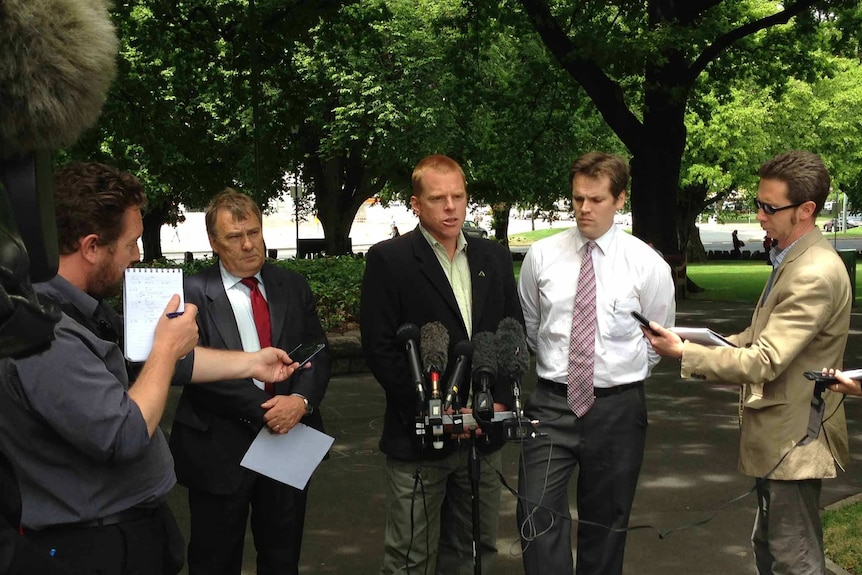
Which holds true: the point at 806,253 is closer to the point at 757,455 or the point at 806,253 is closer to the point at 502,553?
the point at 757,455

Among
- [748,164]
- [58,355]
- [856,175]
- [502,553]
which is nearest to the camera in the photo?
[58,355]

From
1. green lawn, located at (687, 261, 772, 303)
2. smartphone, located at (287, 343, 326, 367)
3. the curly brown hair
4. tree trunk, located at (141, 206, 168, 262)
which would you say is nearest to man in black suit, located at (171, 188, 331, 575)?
smartphone, located at (287, 343, 326, 367)

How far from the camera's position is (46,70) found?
63.1 inches

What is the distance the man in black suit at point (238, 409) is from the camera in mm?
4348

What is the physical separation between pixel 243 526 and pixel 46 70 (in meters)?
3.23

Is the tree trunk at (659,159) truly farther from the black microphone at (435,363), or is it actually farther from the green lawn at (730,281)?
the black microphone at (435,363)

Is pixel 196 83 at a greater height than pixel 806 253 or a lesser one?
greater

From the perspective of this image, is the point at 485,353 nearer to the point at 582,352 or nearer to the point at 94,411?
the point at 582,352

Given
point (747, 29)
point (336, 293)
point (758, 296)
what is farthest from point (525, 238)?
point (336, 293)

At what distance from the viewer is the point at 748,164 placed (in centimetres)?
3597

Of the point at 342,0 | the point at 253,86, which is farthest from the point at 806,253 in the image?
the point at 342,0

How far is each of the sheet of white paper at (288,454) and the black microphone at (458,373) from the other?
98cm

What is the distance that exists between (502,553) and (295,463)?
6.67 feet

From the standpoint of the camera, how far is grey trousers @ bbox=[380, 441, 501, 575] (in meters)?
4.47
